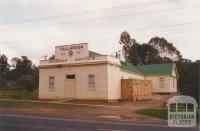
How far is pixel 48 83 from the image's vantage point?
37.2 meters

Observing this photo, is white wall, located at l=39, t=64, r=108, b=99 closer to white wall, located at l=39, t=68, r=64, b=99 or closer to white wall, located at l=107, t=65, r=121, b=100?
white wall, located at l=39, t=68, r=64, b=99

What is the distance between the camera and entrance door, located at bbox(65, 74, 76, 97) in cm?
3575

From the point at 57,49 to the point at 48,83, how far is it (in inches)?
144

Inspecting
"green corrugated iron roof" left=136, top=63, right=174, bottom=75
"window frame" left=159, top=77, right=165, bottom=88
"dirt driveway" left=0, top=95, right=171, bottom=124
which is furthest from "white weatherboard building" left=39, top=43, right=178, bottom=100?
"green corrugated iron roof" left=136, top=63, right=174, bottom=75

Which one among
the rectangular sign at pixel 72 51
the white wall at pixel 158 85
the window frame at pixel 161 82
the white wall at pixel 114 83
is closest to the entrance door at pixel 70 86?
the rectangular sign at pixel 72 51

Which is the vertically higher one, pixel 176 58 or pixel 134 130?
pixel 176 58

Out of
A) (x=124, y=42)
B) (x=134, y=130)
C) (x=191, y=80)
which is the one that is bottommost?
(x=134, y=130)

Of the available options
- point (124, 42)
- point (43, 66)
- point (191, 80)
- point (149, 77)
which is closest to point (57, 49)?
point (43, 66)

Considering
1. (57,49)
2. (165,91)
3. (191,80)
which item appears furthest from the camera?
(165,91)

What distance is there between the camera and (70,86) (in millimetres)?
35875

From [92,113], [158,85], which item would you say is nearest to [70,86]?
[92,113]

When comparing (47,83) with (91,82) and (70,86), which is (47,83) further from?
(91,82)

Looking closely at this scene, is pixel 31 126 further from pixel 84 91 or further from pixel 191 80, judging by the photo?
pixel 84 91

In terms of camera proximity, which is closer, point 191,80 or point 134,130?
point 134,130
